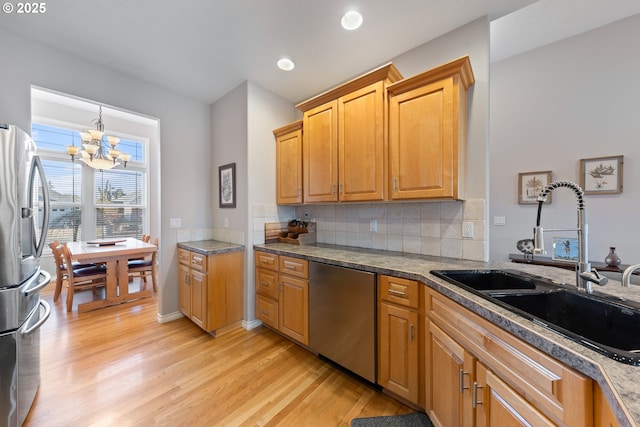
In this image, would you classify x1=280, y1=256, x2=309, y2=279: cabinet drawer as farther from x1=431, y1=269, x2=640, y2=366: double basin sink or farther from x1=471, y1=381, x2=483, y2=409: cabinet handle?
x1=471, y1=381, x2=483, y2=409: cabinet handle

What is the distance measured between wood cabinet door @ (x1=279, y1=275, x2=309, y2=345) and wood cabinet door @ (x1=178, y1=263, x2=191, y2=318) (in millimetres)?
1141

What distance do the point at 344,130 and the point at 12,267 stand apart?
2.39 metres

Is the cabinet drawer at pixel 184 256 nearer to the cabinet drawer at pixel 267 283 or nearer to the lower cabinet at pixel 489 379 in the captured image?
the cabinet drawer at pixel 267 283

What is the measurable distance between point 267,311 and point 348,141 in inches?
75.7

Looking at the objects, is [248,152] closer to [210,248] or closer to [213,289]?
[210,248]

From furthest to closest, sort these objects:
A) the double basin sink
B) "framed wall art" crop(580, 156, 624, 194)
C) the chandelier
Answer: the chandelier < "framed wall art" crop(580, 156, 624, 194) < the double basin sink

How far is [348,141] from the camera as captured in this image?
2.16 m

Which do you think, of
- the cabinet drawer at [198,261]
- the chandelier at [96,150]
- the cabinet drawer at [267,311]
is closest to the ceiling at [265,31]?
the chandelier at [96,150]

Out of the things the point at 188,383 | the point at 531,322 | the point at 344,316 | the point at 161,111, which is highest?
the point at 161,111

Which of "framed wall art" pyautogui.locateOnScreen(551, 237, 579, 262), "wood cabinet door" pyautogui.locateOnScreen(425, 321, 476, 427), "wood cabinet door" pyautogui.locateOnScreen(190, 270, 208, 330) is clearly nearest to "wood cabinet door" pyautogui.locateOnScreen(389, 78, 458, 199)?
"wood cabinet door" pyautogui.locateOnScreen(425, 321, 476, 427)

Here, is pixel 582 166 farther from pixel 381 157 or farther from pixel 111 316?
pixel 111 316

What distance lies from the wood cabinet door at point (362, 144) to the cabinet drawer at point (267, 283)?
1.09 meters

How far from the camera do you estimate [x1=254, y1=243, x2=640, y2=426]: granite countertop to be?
524 millimetres

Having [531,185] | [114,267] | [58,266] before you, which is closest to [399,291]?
[531,185]
